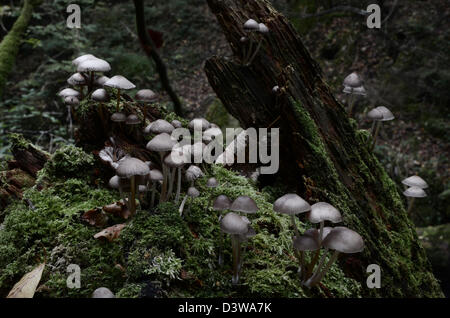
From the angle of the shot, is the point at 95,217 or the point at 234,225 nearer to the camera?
the point at 234,225

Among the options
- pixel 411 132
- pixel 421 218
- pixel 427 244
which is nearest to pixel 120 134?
pixel 427 244

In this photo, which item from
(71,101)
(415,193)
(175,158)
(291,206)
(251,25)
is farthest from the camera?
(415,193)

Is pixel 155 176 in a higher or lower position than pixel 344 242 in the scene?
higher

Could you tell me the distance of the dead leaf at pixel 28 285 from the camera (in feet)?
8.23

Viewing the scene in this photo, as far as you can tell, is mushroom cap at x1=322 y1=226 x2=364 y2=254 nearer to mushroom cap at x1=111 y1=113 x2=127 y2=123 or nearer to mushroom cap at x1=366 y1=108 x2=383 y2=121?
mushroom cap at x1=111 y1=113 x2=127 y2=123

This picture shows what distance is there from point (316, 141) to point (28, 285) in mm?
3099

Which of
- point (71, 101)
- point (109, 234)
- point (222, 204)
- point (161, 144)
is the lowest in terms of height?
point (109, 234)

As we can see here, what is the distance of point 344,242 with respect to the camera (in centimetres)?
240

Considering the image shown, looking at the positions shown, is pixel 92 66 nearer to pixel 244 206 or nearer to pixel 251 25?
pixel 251 25

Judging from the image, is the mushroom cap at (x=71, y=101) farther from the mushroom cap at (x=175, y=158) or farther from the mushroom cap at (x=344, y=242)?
the mushroom cap at (x=344, y=242)

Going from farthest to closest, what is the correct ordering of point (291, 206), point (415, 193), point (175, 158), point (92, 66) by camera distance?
point (415, 193) < point (92, 66) < point (175, 158) < point (291, 206)

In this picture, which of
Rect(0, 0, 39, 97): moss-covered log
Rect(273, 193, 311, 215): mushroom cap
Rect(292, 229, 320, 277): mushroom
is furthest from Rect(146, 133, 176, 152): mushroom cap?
Rect(0, 0, 39, 97): moss-covered log

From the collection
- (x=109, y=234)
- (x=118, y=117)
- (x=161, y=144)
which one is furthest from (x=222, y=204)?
(x=118, y=117)
